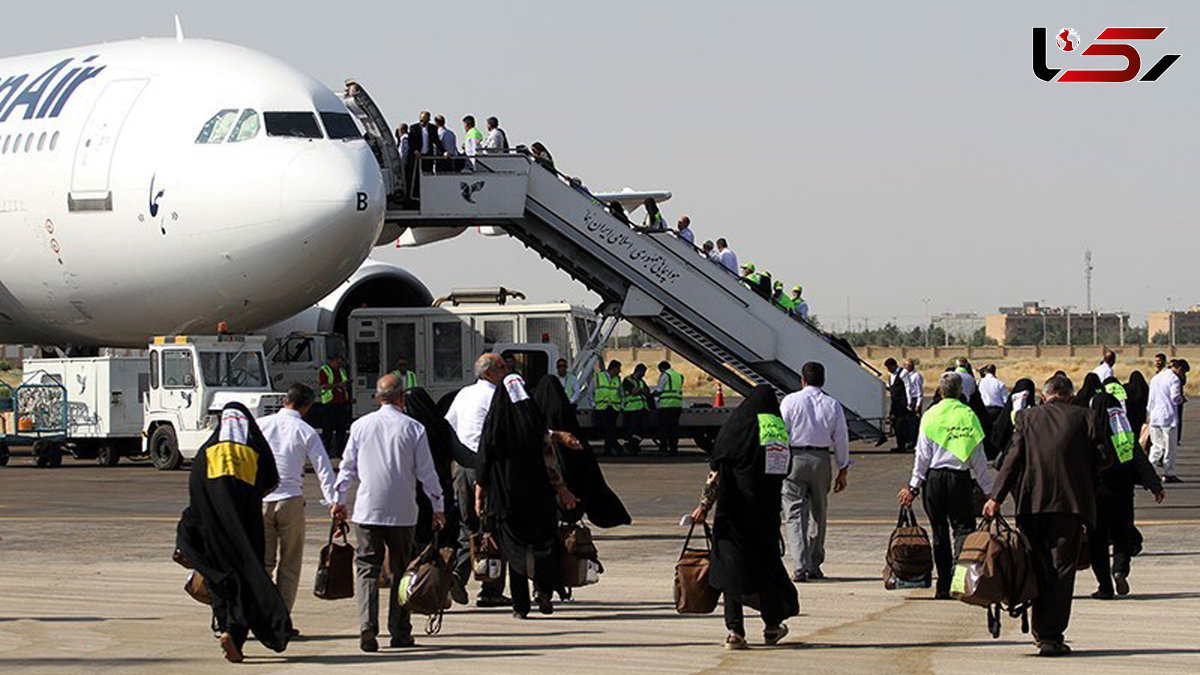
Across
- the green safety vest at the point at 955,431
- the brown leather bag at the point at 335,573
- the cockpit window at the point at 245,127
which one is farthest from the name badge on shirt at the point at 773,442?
the cockpit window at the point at 245,127

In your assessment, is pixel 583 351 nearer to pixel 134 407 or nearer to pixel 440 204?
Result: pixel 440 204

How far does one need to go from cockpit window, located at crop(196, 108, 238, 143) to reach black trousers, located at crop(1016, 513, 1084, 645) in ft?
56.5

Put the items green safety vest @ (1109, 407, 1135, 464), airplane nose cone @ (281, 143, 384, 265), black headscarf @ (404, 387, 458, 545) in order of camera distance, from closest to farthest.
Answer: black headscarf @ (404, 387, 458, 545) < green safety vest @ (1109, 407, 1135, 464) < airplane nose cone @ (281, 143, 384, 265)

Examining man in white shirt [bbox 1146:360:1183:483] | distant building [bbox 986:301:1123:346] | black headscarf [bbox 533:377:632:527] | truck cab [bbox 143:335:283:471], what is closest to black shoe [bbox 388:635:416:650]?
black headscarf [bbox 533:377:632:527]

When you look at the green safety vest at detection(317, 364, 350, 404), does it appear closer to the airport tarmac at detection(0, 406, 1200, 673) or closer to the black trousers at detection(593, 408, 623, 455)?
the black trousers at detection(593, 408, 623, 455)

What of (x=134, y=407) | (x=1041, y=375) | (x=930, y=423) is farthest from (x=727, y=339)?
(x=1041, y=375)

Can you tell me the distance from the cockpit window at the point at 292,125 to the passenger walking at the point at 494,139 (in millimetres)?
4943

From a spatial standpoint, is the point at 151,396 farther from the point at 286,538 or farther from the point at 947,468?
the point at 947,468

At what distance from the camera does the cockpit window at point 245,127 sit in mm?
27266

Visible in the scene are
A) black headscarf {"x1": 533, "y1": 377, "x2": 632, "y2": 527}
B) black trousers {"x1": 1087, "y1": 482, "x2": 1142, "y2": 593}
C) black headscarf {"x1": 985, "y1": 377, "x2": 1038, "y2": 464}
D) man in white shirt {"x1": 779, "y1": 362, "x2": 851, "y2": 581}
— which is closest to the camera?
black trousers {"x1": 1087, "y1": 482, "x2": 1142, "y2": 593}

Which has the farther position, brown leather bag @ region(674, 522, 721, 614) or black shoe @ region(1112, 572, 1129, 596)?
black shoe @ region(1112, 572, 1129, 596)

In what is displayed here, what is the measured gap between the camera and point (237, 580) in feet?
38.6

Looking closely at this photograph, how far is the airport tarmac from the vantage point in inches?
459

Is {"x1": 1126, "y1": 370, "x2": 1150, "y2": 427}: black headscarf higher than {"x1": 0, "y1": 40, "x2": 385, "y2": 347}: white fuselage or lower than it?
lower
